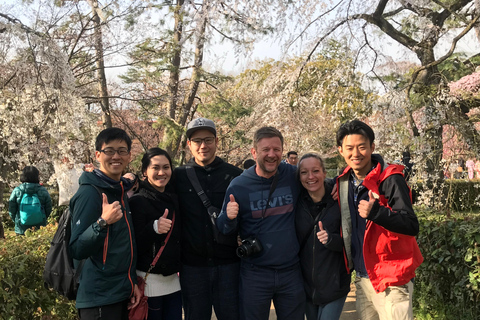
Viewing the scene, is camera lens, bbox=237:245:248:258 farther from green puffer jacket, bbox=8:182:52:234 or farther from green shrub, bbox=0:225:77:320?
green puffer jacket, bbox=8:182:52:234

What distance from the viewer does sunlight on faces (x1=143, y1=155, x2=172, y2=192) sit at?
285 centimetres

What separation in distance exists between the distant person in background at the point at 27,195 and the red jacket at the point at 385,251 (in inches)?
217

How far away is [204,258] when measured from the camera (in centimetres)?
291

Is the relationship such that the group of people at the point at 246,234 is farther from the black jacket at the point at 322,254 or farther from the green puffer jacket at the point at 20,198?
the green puffer jacket at the point at 20,198

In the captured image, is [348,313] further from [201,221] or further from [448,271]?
[201,221]

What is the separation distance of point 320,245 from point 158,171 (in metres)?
1.25

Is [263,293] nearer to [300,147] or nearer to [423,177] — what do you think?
[423,177]

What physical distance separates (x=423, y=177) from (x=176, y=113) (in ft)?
26.2

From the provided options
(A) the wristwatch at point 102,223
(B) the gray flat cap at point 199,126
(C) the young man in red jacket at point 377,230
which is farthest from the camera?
(B) the gray flat cap at point 199,126

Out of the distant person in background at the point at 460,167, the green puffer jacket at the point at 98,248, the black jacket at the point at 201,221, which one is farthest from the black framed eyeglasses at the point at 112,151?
the distant person in background at the point at 460,167

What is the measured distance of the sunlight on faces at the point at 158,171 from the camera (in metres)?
2.85

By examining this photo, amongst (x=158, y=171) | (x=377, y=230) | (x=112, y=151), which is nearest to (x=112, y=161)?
(x=112, y=151)

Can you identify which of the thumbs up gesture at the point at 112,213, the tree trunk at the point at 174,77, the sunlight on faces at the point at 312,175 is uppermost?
the tree trunk at the point at 174,77

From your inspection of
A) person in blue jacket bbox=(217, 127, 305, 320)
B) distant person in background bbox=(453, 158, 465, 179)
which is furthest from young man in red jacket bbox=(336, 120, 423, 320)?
distant person in background bbox=(453, 158, 465, 179)
